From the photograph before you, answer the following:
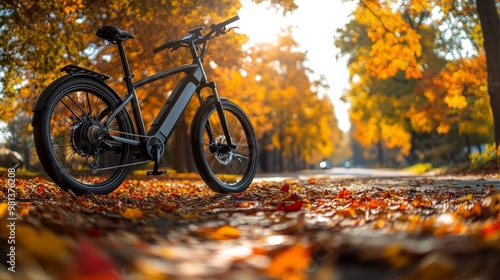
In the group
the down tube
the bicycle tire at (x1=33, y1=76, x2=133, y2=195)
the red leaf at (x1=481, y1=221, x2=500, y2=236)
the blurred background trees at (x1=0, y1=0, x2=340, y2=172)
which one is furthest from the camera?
the blurred background trees at (x1=0, y1=0, x2=340, y2=172)

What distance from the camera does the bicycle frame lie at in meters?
5.23

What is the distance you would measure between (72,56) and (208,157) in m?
7.01

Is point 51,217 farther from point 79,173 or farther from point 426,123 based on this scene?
point 426,123

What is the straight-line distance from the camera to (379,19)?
13.8 meters

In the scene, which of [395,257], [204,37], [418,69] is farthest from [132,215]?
[418,69]

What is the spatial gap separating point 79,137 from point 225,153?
6.02 feet

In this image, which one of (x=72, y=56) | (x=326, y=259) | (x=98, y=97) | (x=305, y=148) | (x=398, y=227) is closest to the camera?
(x=326, y=259)

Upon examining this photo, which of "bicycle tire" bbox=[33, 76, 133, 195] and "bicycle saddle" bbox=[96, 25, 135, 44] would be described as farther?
"bicycle saddle" bbox=[96, 25, 135, 44]

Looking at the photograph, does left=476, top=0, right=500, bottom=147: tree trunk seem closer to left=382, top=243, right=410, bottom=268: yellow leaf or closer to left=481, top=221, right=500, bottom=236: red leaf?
left=481, top=221, right=500, bottom=236: red leaf

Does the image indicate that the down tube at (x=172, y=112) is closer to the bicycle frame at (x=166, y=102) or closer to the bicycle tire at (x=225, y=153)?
the bicycle frame at (x=166, y=102)

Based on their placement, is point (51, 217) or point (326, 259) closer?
point (326, 259)

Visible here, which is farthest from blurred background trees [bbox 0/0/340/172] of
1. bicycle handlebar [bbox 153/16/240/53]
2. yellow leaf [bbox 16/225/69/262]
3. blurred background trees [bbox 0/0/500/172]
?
yellow leaf [bbox 16/225/69/262]

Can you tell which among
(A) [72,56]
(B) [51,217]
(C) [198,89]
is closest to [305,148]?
(A) [72,56]

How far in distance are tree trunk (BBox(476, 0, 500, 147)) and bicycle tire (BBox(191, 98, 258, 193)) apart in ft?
32.5
